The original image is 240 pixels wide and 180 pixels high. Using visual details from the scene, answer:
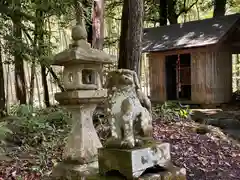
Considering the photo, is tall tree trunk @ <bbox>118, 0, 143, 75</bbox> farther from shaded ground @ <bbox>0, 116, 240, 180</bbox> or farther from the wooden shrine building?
the wooden shrine building

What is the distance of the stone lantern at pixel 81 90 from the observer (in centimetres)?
382

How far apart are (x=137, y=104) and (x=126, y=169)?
74 cm

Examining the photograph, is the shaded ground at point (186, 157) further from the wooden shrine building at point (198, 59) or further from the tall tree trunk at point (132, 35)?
the wooden shrine building at point (198, 59)

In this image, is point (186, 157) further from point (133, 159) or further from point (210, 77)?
point (210, 77)

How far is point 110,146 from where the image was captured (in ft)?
10.9

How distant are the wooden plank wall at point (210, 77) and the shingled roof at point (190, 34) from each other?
0.66 meters

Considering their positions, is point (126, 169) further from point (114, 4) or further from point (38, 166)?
point (114, 4)

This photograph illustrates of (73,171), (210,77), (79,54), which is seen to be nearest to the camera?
(79,54)

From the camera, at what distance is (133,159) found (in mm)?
3016

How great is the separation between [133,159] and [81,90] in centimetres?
126

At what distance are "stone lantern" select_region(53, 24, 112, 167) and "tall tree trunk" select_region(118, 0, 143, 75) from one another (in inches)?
107

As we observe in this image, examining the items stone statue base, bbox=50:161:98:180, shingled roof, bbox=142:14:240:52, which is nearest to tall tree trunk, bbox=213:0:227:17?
shingled roof, bbox=142:14:240:52

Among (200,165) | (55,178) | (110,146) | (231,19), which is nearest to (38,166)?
(55,178)

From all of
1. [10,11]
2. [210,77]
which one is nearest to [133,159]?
[10,11]
